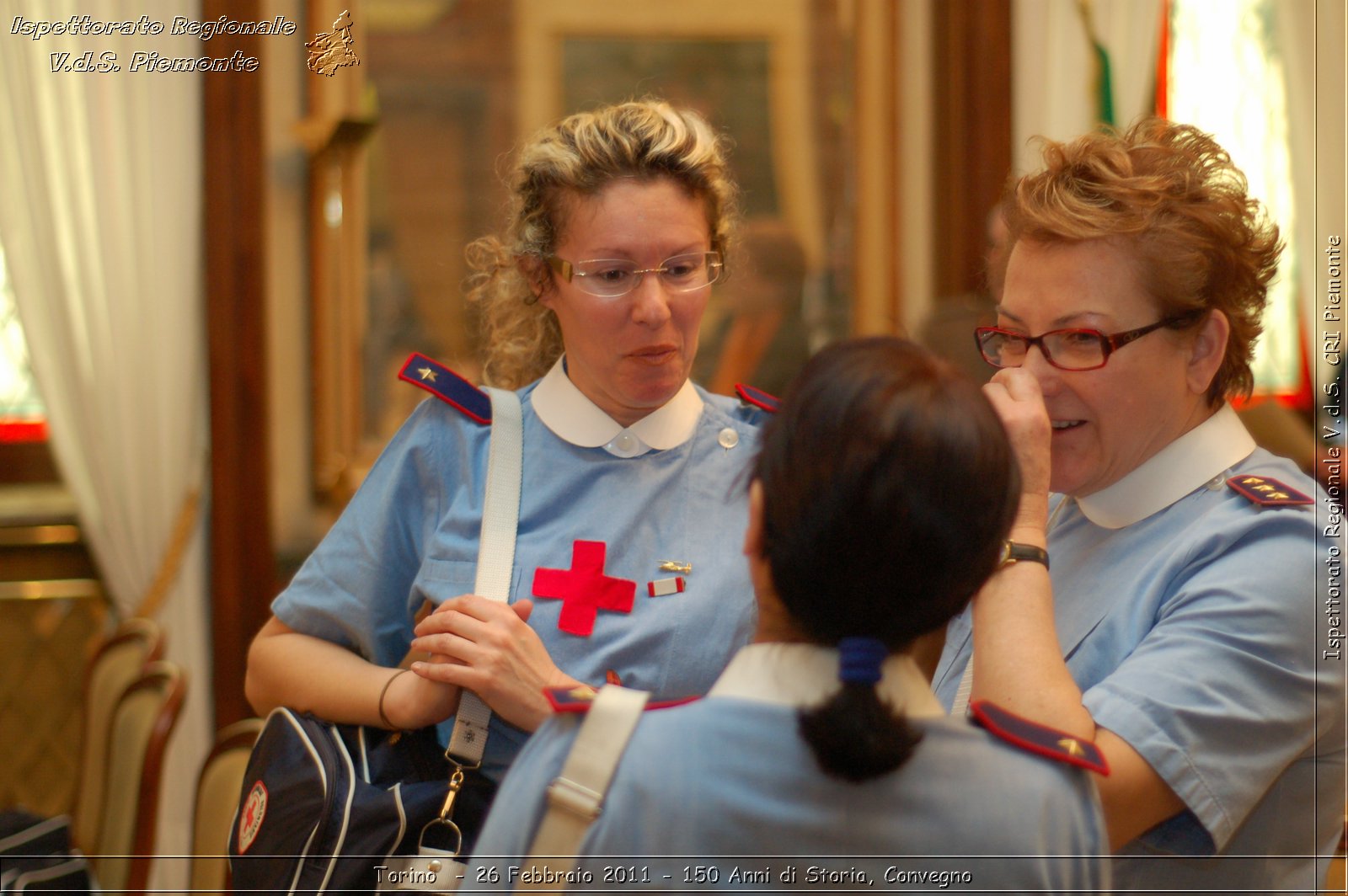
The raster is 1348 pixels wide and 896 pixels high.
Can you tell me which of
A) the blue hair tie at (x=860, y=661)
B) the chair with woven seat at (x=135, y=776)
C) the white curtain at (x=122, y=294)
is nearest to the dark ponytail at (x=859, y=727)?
the blue hair tie at (x=860, y=661)

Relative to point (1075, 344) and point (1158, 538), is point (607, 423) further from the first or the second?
point (1158, 538)

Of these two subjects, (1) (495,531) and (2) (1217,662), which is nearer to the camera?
(2) (1217,662)

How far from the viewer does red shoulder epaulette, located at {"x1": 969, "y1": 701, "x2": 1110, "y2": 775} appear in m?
1.03

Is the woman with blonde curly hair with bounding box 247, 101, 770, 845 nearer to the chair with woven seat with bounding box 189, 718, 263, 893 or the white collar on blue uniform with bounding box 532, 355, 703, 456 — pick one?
the white collar on blue uniform with bounding box 532, 355, 703, 456

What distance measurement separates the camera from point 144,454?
13.3ft

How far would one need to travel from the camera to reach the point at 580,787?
3.21 ft

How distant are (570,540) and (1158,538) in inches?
30.6

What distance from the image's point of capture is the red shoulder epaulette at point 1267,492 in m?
1.35

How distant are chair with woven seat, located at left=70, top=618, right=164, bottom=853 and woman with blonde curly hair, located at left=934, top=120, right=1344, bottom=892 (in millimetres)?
2195

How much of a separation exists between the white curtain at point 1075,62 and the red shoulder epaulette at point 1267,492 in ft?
9.80

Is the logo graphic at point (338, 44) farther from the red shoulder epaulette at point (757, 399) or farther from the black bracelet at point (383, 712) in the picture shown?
the black bracelet at point (383, 712)

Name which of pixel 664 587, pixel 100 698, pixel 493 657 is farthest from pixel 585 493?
pixel 100 698

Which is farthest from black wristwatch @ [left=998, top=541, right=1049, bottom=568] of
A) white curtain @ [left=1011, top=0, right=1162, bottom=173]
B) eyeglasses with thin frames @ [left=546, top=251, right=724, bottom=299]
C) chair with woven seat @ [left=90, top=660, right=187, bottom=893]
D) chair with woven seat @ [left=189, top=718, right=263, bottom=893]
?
white curtain @ [left=1011, top=0, right=1162, bottom=173]

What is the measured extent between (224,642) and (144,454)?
2.42 ft
